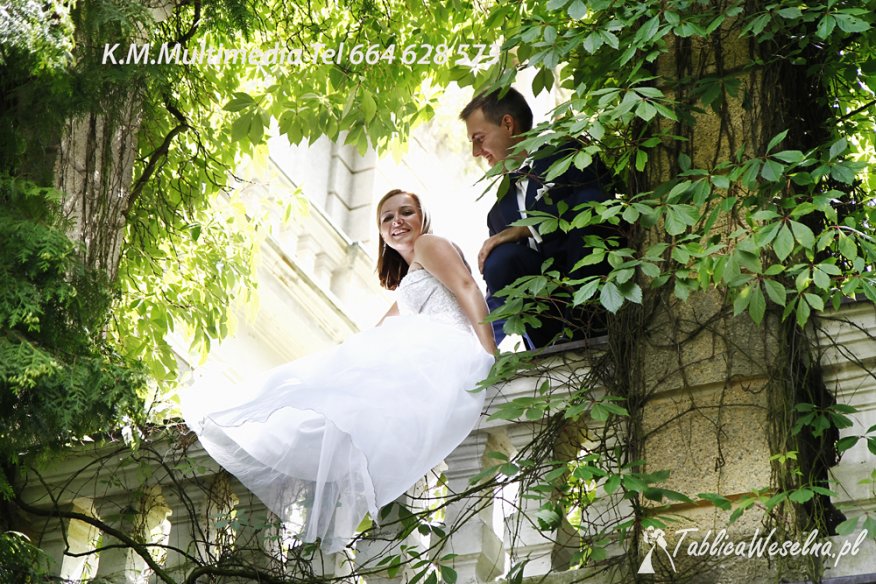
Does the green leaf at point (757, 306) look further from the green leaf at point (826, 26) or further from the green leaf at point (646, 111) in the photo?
the green leaf at point (826, 26)

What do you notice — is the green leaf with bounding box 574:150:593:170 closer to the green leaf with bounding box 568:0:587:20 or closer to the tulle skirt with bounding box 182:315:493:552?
the green leaf with bounding box 568:0:587:20

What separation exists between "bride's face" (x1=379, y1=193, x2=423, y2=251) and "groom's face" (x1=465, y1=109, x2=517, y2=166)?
55cm

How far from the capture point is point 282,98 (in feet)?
22.2

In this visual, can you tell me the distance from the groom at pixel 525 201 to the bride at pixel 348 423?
0.79 feet

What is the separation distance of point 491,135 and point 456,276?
55 centimetres

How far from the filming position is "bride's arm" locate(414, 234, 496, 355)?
192 inches

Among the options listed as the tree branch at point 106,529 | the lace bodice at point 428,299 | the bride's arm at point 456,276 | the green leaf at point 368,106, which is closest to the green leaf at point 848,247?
the bride's arm at point 456,276

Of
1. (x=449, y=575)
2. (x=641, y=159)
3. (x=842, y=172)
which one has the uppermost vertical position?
(x=641, y=159)

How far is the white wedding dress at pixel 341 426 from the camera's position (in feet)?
13.9

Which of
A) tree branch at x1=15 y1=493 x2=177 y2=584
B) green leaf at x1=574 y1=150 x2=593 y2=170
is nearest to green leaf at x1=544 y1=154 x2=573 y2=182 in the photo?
green leaf at x1=574 y1=150 x2=593 y2=170

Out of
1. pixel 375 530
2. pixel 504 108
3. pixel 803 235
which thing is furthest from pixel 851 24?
pixel 375 530

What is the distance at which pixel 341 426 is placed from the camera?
4.30 metres

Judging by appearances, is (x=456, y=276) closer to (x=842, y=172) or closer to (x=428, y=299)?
(x=428, y=299)

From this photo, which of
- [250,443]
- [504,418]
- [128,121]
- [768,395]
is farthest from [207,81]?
[768,395]
